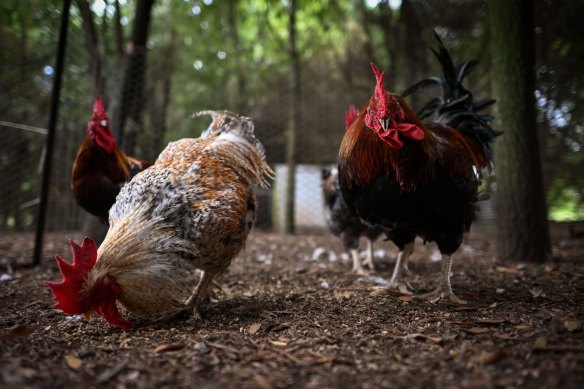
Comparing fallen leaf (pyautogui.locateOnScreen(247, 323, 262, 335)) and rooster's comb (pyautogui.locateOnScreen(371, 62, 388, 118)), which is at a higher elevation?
rooster's comb (pyautogui.locateOnScreen(371, 62, 388, 118))

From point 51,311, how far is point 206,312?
127 centimetres

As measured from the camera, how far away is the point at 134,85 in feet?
19.0

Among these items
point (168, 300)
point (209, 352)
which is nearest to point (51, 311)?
point (168, 300)

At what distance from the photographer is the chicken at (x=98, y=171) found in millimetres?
4246

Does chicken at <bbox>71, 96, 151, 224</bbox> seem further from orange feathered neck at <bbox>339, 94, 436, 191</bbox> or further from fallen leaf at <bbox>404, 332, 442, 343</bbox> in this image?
fallen leaf at <bbox>404, 332, 442, 343</bbox>

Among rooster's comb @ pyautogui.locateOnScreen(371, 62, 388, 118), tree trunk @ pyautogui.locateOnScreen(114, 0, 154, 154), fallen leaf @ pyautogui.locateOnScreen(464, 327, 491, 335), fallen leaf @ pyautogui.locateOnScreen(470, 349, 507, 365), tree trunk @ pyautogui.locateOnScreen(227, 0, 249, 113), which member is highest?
tree trunk @ pyautogui.locateOnScreen(227, 0, 249, 113)

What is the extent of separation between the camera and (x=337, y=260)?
5.81 metres

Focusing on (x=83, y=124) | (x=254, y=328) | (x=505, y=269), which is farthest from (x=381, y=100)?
(x=83, y=124)

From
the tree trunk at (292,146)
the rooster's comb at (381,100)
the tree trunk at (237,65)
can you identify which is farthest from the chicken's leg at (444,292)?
the tree trunk at (237,65)

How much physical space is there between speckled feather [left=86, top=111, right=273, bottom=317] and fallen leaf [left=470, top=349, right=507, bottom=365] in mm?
1762

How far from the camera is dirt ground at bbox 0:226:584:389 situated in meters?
1.89

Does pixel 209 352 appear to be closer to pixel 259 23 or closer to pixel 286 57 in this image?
pixel 286 57

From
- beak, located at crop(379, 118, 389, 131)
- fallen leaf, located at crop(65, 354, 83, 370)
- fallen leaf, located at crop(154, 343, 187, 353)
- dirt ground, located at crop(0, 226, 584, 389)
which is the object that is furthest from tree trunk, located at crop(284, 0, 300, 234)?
fallen leaf, located at crop(65, 354, 83, 370)

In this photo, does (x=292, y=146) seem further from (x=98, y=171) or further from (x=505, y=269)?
(x=505, y=269)
